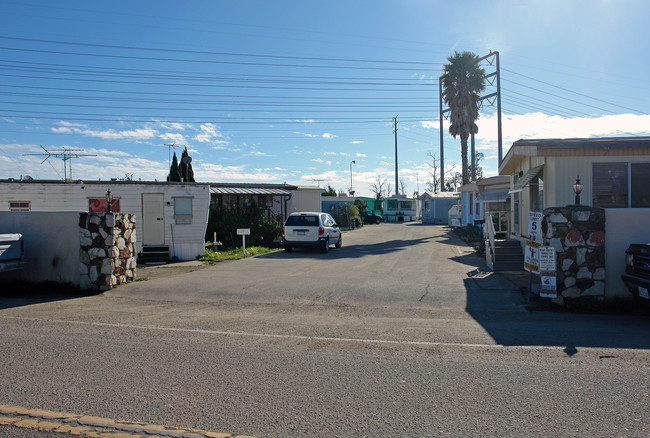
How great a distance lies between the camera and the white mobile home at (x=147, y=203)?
16.2 m

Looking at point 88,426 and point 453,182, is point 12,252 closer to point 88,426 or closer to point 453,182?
point 88,426

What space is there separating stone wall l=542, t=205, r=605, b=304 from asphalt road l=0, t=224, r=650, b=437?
2.58 ft

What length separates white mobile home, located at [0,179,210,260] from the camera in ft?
53.3

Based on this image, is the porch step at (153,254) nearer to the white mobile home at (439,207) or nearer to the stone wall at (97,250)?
the stone wall at (97,250)

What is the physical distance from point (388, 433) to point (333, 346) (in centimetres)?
242

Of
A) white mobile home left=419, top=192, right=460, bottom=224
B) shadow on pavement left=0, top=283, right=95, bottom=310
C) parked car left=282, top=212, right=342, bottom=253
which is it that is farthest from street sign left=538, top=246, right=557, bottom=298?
white mobile home left=419, top=192, right=460, bottom=224

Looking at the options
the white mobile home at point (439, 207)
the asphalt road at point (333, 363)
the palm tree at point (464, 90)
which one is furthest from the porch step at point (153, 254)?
the white mobile home at point (439, 207)

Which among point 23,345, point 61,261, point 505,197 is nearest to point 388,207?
point 505,197

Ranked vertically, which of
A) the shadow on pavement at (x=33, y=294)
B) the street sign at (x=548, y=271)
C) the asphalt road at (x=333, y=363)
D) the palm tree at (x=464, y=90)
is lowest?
the asphalt road at (x=333, y=363)

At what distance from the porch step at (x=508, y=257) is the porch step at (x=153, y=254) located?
37.2 ft

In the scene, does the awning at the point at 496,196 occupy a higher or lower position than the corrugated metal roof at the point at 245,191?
lower

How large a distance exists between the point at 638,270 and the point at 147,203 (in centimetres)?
1524

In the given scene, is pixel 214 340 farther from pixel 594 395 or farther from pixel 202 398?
pixel 594 395

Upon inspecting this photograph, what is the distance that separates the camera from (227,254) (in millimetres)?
17875
